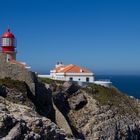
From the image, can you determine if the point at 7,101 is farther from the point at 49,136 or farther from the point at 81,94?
the point at 81,94

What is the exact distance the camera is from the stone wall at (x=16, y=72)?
3216 centimetres

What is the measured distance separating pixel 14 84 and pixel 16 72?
1562mm

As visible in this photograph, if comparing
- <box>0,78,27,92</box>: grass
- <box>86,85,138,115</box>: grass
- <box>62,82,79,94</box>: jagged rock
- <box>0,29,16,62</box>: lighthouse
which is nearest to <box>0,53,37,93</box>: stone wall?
<box>0,78,27,92</box>: grass

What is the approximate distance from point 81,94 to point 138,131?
642 cm

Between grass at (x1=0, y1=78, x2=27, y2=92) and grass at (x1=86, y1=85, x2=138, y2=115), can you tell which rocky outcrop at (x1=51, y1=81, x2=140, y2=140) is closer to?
grass at (x1=86, y1=85, x2=138, y2=115)

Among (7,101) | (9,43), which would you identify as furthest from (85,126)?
(9,43)

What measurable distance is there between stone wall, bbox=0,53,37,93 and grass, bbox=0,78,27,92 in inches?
24.5

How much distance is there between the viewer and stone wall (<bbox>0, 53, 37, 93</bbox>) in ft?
105

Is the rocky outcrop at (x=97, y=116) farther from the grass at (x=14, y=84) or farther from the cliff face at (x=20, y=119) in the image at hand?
the cliff face at (x=20, y=119)

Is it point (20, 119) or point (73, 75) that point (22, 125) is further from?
point (73, 75)

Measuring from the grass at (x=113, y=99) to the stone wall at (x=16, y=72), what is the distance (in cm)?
1046

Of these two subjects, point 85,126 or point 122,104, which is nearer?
point 85,126

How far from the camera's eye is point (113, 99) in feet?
142

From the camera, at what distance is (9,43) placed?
179ft
